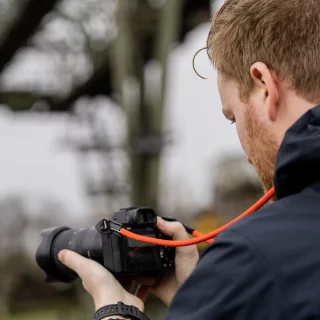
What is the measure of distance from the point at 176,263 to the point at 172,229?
0.33 feet

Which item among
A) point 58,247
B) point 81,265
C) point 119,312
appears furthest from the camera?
point 58,247

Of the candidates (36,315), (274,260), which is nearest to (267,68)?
(274,260)

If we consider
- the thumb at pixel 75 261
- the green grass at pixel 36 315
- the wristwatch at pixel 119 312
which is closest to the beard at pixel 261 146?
the wristwatch at pixel 119 312

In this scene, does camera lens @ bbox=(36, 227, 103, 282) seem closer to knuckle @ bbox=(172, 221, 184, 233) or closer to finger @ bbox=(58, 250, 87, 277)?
finger @ bbox=(58, 250, 87, 277)

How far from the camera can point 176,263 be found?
1920 millimetres

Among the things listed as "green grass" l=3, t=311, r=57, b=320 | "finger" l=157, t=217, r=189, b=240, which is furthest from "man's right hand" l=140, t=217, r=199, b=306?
"green grass" l=3, t=311, r=57, b=320

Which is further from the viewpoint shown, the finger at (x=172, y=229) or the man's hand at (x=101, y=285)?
the finger at (x=172, y=229)

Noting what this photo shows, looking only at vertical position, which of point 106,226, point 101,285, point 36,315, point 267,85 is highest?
point 267,85

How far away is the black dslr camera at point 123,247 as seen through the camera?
177cm

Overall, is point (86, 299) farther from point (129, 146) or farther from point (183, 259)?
point (183, 259)

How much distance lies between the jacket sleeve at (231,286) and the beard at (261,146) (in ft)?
0.86

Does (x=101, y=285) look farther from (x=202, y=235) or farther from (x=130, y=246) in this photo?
(x=202, y=235)

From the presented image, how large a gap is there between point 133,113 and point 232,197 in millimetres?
6075

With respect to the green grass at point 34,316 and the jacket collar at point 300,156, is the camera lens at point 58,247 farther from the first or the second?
the green grass at point 34,316
